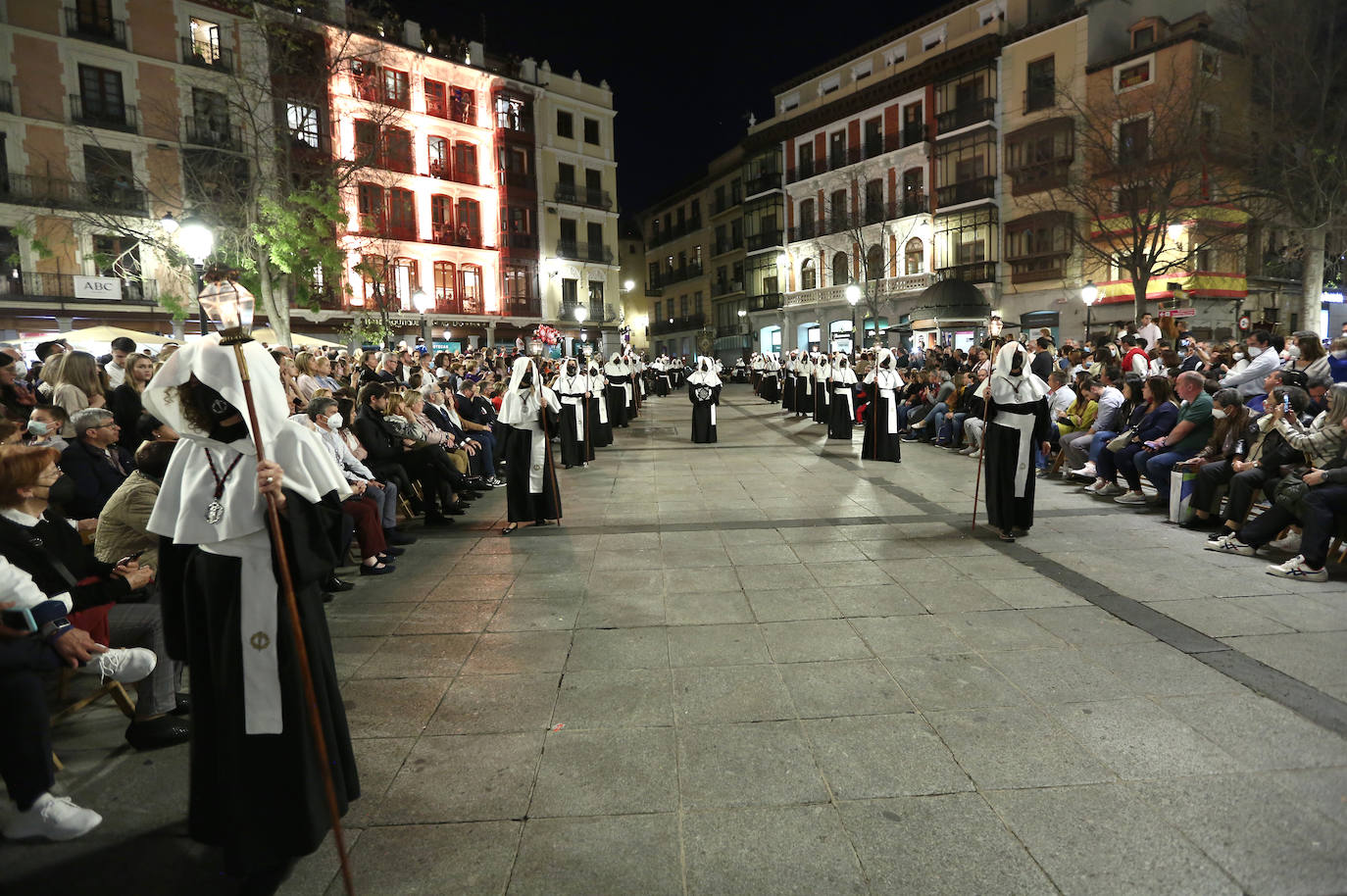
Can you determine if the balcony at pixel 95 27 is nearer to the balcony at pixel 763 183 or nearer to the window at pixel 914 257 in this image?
the balcony at pixel 763 183

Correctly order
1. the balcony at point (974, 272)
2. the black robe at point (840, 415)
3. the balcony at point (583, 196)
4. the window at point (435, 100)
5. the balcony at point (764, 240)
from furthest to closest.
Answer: the balcony at point (764, 240) < the balcony at point (583, 196) < the window at point (435, 100) < the balcony at point (974, 272) < the black robe at point (840, 415)

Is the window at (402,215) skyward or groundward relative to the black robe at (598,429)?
skyward

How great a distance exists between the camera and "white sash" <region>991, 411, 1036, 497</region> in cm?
738

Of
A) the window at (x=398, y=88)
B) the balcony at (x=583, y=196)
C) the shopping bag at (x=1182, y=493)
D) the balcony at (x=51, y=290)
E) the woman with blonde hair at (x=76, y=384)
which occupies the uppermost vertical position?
the window at (x=398, y=88)

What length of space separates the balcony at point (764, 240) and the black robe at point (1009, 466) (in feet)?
127

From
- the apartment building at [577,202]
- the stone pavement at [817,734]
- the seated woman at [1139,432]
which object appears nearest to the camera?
the stone pavement at [817,734]

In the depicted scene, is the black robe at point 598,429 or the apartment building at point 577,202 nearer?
the black robe at point 598,429

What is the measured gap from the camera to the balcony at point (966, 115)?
106 feet

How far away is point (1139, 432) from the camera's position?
8883 millimetres

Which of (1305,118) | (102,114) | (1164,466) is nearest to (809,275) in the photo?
(1305,118)

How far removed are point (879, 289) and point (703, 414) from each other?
950 inches

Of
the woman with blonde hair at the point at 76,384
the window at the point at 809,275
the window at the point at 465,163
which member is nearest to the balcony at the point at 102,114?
the window at the point at 465,163

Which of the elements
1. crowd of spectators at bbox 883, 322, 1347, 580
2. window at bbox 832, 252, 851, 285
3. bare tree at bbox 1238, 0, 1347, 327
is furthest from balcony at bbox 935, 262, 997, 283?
crowd of spectators at bbox 883, 322, 1347, 580

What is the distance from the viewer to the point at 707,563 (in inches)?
260
